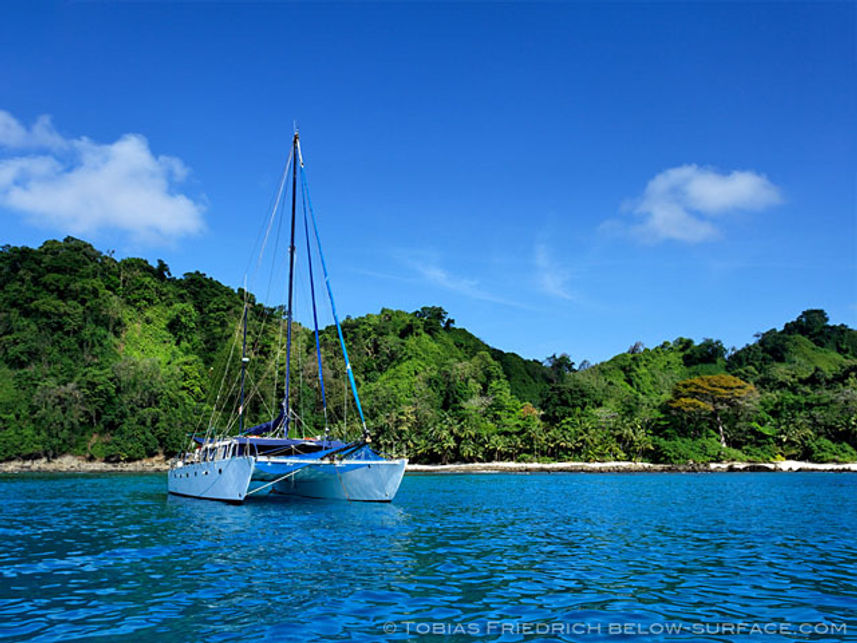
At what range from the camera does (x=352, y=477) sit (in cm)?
2336

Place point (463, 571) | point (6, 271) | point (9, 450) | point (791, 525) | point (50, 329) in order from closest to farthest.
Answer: point (463, 571) < point (791, 525) < point (9, 450) < point (50, 329) < point (6, 271)

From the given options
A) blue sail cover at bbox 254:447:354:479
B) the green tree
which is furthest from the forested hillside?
blue sail cover at bbox 254:447:354:479

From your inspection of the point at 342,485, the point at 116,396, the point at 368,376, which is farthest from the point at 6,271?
the point at 342,485

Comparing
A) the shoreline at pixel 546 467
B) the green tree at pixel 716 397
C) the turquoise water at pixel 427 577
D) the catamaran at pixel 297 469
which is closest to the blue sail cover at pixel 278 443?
the catamaran at pixel 297 469


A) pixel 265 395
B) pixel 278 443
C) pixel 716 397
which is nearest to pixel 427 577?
pixel 278 443

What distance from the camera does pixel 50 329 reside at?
76.9 metres

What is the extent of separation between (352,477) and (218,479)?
523 cm

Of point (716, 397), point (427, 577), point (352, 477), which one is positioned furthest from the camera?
point (716, 397)

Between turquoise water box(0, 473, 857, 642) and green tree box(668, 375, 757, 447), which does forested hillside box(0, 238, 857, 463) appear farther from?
turquoise water box(0, 473, 857, 642)

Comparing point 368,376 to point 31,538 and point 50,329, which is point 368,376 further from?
point 31,538

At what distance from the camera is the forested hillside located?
2685 inches

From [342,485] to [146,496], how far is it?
10.6m

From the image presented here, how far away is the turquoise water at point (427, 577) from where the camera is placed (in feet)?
23.2

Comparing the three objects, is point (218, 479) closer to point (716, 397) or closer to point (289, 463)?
point (289, 463)
